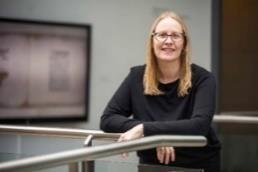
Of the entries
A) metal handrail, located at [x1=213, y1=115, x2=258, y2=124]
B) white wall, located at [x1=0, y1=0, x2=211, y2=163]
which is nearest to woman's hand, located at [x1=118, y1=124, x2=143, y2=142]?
metal handrail, located at [x1=213, y1=115, x2=258, y2=124]

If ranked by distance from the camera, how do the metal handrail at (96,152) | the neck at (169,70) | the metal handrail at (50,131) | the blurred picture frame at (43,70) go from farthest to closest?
the blurred picture frame at (43,70) → the metal handrail at (50,131) → the neck at (169,70) → the metal handrail at (96,152)

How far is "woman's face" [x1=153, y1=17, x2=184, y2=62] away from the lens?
2.35 metres

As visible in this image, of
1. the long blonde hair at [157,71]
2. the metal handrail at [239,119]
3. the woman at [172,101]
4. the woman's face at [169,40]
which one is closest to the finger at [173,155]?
the woman at [172,101]

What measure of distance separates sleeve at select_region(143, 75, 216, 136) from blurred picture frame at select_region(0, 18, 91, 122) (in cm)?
271

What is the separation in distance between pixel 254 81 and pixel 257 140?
154 cm

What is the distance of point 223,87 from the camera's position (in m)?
5.83

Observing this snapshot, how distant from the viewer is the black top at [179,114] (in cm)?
227

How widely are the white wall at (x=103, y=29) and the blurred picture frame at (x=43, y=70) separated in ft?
0.31

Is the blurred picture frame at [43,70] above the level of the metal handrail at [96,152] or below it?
above

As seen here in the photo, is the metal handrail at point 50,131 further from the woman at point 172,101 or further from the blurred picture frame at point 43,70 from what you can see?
the blurred picture frame at point 43,70

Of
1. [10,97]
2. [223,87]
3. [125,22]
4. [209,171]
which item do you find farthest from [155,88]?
[223,87]

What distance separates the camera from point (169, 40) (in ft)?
7.71

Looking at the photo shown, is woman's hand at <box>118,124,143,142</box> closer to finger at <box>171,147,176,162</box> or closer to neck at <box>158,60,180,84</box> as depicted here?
finger at <box>171,147,176,162</box>

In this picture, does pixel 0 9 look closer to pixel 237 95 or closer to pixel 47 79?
pixel 47 79
